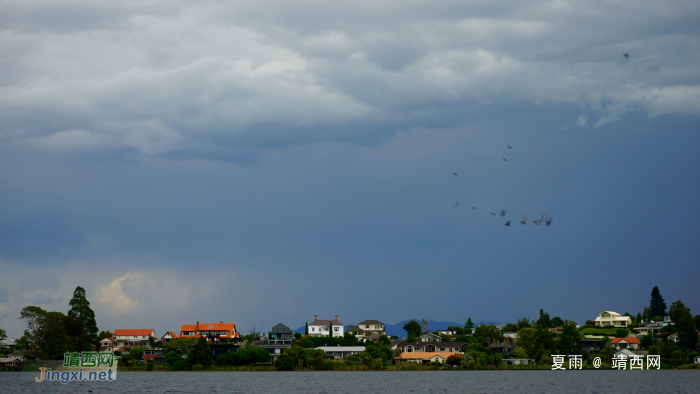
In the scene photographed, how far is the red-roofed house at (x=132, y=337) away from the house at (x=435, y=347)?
50.7 m

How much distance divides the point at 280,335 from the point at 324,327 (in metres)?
23.7

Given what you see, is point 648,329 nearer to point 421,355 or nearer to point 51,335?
point 421,355

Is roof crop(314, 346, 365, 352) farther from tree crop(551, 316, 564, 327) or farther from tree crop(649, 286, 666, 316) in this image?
tree crop(649, 286, 666, 316)

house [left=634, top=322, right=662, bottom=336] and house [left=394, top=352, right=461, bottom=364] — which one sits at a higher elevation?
house [left=634, top=322, right=662, bottom=336]

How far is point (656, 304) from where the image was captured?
6186 inches

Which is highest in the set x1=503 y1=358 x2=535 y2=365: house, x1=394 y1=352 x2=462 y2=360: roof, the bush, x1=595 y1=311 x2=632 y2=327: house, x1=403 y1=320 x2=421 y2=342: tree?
x1=595 y1=311 x2=632 y2=327: house

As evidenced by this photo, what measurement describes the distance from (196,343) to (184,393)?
46.5 metres

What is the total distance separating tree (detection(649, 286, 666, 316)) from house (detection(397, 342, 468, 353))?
78.6 metres

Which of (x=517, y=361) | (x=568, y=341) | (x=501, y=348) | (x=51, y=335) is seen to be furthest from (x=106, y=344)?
(x=568, y=341)

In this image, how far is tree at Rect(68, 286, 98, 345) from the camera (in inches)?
4033

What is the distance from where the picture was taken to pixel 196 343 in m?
94.1

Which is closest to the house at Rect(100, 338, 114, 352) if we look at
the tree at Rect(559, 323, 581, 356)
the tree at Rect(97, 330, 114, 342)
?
the tree at Rect(97, 330, 114, 342)

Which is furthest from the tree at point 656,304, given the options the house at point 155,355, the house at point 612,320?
the house at point 155,355

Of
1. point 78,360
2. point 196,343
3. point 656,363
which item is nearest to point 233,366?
point 196,343
